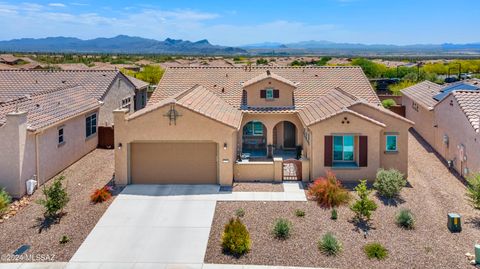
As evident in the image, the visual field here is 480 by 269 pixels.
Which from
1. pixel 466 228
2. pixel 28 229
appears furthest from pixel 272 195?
pixel 28 229

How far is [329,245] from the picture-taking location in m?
14.6

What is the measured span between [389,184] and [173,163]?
10551mm

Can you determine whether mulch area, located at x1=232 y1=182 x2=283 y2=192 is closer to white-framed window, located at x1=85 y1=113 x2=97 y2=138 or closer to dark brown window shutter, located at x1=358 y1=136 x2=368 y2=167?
dark brown window shutter, located at x1=358 y1=136 x2=368 y2=167

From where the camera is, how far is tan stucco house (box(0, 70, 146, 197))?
19.6 metres

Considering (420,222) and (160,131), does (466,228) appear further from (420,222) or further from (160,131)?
(160,131)

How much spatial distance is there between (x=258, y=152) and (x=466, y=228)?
44.8 ft

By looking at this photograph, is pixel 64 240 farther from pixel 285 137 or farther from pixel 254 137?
pixel 285 137

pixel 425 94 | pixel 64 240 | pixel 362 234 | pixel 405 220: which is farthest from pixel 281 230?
pixel 425 94

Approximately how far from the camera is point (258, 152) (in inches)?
1087

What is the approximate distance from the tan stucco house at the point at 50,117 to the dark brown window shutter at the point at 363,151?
52.3 feet

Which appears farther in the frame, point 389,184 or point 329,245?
point 389,184

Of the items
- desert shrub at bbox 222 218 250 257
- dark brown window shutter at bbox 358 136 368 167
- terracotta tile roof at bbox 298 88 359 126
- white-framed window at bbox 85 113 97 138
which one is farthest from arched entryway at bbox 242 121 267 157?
desert shrub at bbox 222 218 250 257

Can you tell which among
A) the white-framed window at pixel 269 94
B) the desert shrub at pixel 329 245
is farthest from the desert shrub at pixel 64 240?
the white-framed window at pixel 269 94

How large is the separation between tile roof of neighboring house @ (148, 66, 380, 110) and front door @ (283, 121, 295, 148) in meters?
1.64
